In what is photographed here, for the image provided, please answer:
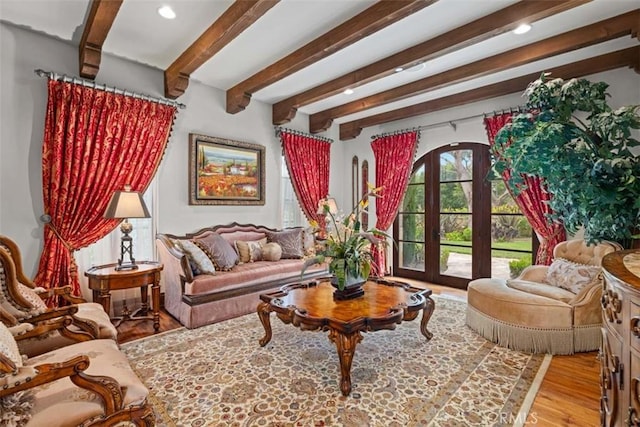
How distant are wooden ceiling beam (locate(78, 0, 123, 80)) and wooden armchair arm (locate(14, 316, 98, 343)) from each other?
7.74 feet

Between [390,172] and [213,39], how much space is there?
3559 mm

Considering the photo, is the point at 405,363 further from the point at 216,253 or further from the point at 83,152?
the point at 83,152

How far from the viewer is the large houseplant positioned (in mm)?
2705

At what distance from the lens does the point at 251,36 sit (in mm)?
3113

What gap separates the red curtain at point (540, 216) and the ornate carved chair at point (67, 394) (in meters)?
4.31

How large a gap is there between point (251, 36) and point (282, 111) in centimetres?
183

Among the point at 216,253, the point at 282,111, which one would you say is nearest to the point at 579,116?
the point at 282,111

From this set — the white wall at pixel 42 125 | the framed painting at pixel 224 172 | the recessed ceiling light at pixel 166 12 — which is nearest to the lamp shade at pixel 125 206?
the white wall at pixel 42 125

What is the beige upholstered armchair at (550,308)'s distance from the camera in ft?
8.68

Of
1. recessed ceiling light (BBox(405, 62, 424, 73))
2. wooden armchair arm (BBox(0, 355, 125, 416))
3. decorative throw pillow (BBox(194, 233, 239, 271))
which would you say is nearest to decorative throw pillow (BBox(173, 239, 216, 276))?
decorative throw pillow (BBox(194, 233, 239, 271))

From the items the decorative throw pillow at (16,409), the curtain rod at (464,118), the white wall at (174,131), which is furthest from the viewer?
the curtain rod at (464,118)

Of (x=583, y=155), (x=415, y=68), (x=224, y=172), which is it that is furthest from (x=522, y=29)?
(x=224, y=172)

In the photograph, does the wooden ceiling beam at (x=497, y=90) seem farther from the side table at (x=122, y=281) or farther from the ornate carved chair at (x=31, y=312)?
the ornate carved chair at (x=31, y=312)

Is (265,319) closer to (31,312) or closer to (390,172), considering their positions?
(31,312)
